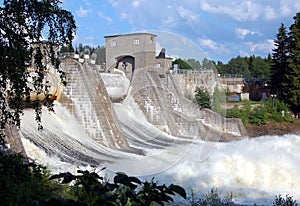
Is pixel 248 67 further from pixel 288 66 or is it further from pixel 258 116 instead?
pixel 258 116

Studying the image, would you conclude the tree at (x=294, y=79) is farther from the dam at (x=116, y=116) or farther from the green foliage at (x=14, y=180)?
the green foliage at (x=14, y=180)

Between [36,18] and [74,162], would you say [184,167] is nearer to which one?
[74,162]

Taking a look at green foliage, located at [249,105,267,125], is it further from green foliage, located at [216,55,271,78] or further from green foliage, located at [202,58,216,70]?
green foliage, located at [216,55,271,78]

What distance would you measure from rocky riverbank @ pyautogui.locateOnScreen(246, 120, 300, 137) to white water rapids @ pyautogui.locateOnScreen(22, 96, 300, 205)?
9970 millimetres

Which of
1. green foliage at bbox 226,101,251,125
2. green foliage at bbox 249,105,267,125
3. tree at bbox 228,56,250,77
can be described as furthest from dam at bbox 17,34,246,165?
Result: tree at bbox 228,56,250,77

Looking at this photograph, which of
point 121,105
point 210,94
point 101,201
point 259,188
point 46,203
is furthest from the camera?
point 121,105

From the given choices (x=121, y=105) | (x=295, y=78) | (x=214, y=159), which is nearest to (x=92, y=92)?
(x=121, y=105)

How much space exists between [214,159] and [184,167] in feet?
4.42

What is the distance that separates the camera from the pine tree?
26.9m

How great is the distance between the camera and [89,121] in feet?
43.3

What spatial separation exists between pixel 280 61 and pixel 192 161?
2017 cm

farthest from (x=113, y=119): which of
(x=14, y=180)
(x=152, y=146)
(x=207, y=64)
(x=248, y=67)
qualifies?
(x=248, y=67)

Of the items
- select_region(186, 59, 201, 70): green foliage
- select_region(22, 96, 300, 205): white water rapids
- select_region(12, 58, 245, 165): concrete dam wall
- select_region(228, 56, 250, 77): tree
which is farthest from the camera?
select_region(228, 56, 250, 77): tree

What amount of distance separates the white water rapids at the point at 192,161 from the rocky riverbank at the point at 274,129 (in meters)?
9.97
